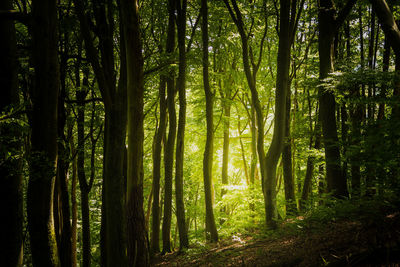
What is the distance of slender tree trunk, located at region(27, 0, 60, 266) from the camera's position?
4.79m

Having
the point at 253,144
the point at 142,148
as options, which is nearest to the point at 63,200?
the point at 142,148

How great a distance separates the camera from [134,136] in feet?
22.2

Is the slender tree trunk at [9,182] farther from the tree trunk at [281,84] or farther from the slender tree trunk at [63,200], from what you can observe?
the tree trunk at [281,84]

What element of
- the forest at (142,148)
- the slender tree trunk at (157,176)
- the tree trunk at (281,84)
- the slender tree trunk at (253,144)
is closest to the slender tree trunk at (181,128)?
the forest at (142,148)

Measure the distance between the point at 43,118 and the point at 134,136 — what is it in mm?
2307

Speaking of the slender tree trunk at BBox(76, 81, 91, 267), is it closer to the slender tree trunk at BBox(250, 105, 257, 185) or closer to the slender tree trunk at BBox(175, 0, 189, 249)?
the slender tree trunk at BBox(175, 0, 189, 249)

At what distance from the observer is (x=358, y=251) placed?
362 cm

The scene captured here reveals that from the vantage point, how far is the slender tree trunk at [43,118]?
479 cm

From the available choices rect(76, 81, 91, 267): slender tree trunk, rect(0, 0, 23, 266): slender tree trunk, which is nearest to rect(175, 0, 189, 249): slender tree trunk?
rect(76, 81, 91, 267): slender tree trunk

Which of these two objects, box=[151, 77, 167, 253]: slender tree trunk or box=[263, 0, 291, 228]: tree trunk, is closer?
box=[263, 0, 291, 228]: tree trunk

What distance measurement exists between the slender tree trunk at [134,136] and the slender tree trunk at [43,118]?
1.89 metres

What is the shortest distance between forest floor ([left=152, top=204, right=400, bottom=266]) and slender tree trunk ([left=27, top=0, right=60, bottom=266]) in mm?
4454

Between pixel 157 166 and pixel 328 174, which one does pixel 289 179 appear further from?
pixel 157 166

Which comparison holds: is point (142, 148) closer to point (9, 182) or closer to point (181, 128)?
point (9, 182)
